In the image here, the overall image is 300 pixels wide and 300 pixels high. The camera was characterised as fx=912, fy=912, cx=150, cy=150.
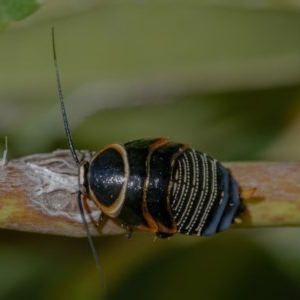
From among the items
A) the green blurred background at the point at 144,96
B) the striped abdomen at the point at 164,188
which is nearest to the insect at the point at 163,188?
the striped abdomen at the point at 164,188

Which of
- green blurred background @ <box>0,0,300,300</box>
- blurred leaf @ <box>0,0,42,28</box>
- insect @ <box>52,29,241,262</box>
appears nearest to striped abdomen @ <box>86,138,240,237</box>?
insect @ <box>52,29,241,262</box>

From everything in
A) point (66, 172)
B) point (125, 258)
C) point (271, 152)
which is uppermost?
point (66, 172)

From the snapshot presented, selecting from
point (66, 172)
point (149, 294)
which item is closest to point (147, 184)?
point (66, 172)

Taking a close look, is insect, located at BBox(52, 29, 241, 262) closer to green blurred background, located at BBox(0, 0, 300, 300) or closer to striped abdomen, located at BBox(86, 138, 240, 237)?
striped abdomen, located at BBox(86, 138, 240, 237)

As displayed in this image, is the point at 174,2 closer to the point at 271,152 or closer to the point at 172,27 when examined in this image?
the point at 172,27

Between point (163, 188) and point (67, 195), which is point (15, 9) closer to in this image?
point (67, 195)

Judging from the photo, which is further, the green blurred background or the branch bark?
the green blurred background
